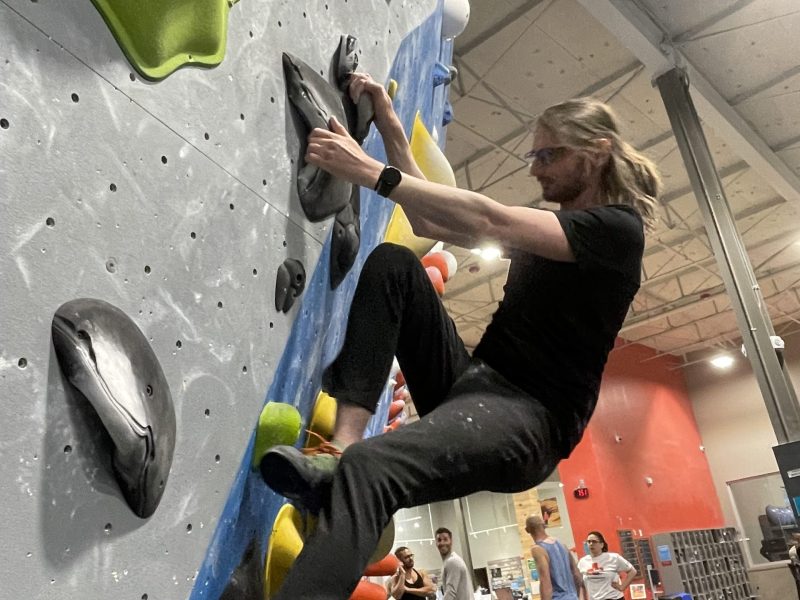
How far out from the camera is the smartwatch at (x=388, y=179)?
1302 mm

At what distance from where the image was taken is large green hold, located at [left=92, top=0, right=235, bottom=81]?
1.08 metres

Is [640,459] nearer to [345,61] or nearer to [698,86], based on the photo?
[698,86]

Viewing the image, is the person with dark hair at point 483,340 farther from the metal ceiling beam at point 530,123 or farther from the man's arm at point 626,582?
the man's arm at point 626,582

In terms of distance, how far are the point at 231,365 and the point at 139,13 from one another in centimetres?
58

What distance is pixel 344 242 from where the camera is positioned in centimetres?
168

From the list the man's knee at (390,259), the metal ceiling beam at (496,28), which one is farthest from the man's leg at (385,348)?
the metal ceiling beam at (496,28)

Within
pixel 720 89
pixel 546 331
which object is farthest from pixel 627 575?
pixel 546 331

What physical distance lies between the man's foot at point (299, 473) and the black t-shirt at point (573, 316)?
0.43 meters

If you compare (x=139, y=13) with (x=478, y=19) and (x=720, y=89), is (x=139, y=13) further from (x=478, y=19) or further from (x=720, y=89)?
(x=720, y=89)

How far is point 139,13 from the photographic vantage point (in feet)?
3.57

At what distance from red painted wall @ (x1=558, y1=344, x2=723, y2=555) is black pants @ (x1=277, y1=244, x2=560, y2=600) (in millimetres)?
8713

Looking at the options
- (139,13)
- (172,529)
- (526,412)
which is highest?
(139,13)

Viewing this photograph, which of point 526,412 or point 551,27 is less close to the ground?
point 551,27

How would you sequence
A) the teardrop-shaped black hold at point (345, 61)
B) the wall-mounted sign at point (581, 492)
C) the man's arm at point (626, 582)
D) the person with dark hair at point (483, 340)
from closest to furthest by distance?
the person with dark hair at point (483, 340) → the teardrop-shaped black hold at point (345, 61) → the man's arm at point (626, 582) → the wall-mounted sign at point (581, 492)
